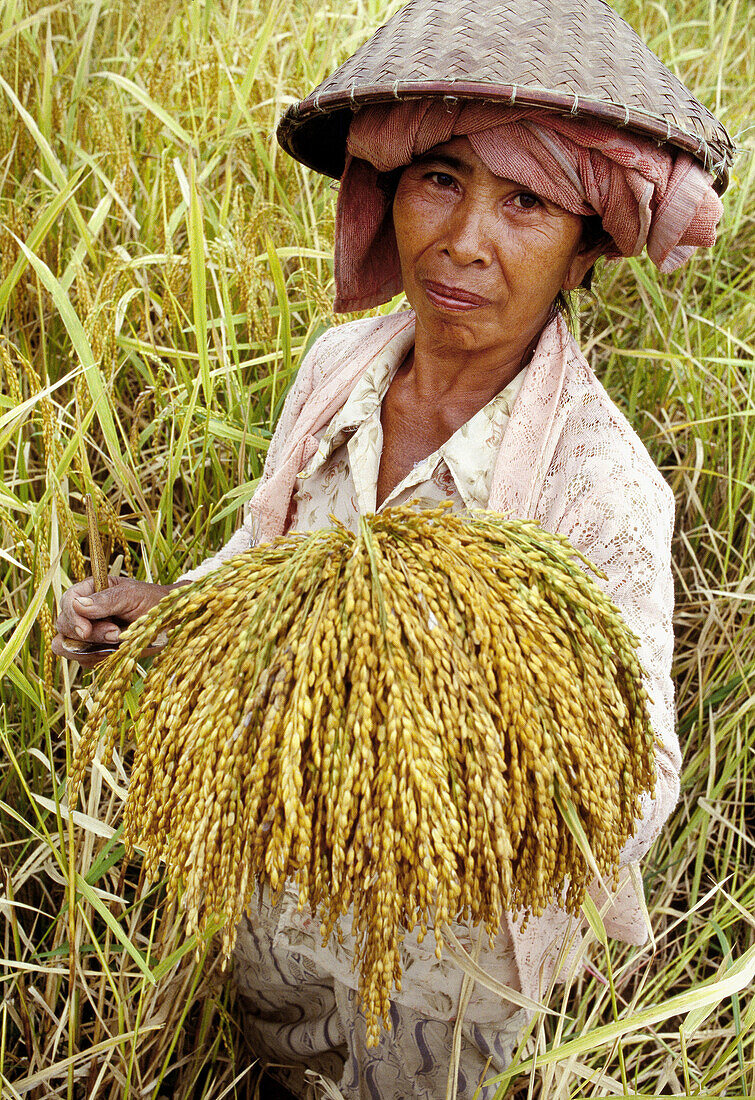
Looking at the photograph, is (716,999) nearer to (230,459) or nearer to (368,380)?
(368,380)

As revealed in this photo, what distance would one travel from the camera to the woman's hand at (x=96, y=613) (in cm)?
137

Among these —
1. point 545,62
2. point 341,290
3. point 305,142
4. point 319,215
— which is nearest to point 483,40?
point 545,62

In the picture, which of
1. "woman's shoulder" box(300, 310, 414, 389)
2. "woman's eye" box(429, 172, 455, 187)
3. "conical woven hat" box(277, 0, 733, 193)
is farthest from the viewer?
"woman's shoulder" box(300, 310, 414, 389)

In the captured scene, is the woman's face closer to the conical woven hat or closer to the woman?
the woman

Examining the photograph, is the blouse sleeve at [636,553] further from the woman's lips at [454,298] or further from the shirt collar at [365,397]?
the shirt collar at [365,397]

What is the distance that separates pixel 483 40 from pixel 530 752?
910 millimetres

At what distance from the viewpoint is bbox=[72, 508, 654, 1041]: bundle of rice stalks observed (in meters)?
0.79

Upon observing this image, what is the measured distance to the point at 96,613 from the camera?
1.37 metres

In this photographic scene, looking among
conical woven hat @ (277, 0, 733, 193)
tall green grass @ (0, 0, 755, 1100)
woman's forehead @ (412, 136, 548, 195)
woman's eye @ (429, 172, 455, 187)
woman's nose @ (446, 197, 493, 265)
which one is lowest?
tall green grass @ (0, 0, 755, 1100)

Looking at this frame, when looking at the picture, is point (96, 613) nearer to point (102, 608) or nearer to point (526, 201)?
point (102, 608)

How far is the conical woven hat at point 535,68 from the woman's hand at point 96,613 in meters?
0.79

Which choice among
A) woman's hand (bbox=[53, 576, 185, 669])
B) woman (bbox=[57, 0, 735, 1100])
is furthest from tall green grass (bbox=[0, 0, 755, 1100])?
woman (bbox=[57, 0, 735, 1100])

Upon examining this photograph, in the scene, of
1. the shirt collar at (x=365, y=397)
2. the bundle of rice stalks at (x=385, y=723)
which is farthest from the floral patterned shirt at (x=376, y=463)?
the bundle of rice stalks at (x=385, y=723)

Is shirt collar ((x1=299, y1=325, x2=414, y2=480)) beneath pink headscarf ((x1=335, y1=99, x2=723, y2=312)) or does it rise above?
beneath
